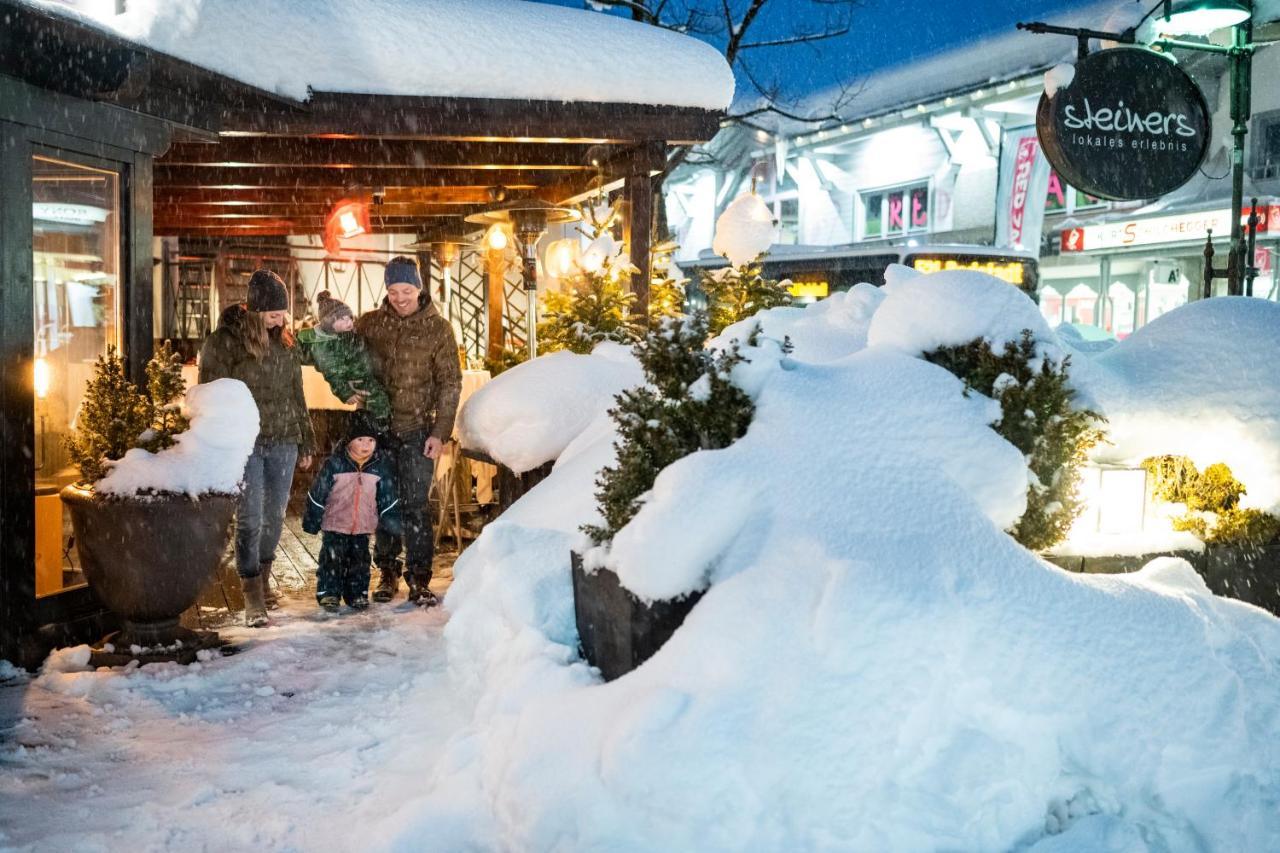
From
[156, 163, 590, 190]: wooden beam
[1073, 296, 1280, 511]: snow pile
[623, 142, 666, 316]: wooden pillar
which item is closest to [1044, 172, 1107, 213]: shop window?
[156, 163, 590, 190]: wooden beam

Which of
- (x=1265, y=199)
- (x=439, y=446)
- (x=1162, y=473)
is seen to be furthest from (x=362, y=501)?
(x=1265, y=199)

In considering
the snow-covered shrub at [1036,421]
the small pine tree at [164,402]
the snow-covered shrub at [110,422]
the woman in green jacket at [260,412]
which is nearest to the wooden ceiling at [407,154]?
the woman in green jacket at [260,412]

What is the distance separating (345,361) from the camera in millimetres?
6852

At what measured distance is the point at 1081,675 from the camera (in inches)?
134

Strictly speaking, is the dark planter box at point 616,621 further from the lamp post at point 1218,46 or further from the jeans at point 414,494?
the lamp post at point 1218,46

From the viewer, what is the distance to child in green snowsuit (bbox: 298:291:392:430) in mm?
6836

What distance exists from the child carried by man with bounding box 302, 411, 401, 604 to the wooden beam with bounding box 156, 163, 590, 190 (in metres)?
4.19

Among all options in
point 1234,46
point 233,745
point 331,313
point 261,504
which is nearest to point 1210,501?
point 233,745

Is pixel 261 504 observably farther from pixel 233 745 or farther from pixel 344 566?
pixel 233 745

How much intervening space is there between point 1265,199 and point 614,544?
58.9 ft

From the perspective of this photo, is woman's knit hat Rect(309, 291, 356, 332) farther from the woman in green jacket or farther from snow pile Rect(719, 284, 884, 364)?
snow pile Rect(719, 284, 884, 364)

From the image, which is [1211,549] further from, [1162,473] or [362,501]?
[362,501]

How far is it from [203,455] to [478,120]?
3.38 m

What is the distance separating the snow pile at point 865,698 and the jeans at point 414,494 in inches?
111
